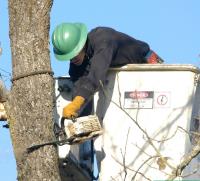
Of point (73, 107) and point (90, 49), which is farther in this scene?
point (90, 49)

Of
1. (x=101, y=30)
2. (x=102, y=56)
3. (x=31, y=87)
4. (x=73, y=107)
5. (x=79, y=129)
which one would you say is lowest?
(x=79, y=129)

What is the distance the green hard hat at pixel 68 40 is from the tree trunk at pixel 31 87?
34.9 inches

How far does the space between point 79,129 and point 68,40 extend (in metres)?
0.81

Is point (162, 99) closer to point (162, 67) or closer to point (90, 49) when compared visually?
point (162, 67)

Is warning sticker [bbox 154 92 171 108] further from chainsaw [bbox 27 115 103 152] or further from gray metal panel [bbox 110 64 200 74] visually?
chainsaw [bbox 27 115 103 152]

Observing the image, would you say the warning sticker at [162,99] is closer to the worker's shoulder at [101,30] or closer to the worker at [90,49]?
the worker at [90,49]

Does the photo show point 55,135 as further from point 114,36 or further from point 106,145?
point 114,36

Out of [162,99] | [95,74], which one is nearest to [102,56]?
[95,74]

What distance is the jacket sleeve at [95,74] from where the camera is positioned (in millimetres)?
5203

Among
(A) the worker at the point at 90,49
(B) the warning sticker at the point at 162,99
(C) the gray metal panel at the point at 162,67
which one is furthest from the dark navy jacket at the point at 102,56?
(B) the warning sticker at the point at 162,99

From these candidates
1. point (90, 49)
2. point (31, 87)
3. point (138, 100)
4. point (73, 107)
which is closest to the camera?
point (31, 87)

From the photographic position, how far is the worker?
17.5ft

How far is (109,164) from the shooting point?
531 centimetres

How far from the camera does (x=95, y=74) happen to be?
5227 millimetres
